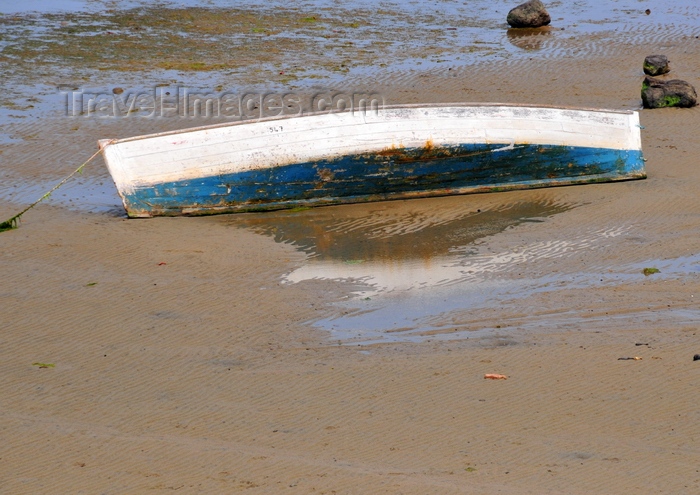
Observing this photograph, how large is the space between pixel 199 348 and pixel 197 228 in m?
2.42

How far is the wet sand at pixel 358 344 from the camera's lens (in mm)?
4082

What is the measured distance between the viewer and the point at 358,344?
5539 millimetres

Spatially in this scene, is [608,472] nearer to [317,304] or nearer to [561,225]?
[317,304]

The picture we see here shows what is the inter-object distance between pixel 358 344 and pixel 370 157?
3.07m

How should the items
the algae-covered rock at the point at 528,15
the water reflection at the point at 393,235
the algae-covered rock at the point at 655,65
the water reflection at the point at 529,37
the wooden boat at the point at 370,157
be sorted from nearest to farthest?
1. the water reflection at the point at 393,235
2. the wooden boat at the point at 370,157
3. the algae-covered rock at the point at 655,65
4. the water reflection at the point at 529,37
5. the algae-covered rock at the point at 528,15

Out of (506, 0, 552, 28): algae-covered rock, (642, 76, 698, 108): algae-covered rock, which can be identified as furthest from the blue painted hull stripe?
(506, 0, 552, 28): algae-covered rock

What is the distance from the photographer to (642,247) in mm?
7223

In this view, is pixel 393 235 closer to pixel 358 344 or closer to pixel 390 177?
pixel 390 177

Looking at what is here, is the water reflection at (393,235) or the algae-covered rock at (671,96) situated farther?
the algae-covered rock at (671,96)

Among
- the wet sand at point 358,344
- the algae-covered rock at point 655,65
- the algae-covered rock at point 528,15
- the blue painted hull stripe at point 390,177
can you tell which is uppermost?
the algae-covered rock at point 528,15

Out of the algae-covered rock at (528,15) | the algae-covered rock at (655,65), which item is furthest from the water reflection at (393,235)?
the algae-covered rock at (528,15)

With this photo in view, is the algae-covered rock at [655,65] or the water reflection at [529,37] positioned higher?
the water reflection at [529,37]

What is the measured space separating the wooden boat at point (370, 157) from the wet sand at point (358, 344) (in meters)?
0.19

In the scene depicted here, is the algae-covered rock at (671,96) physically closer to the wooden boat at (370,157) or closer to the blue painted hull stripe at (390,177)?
the wooden boat at (370,157)
